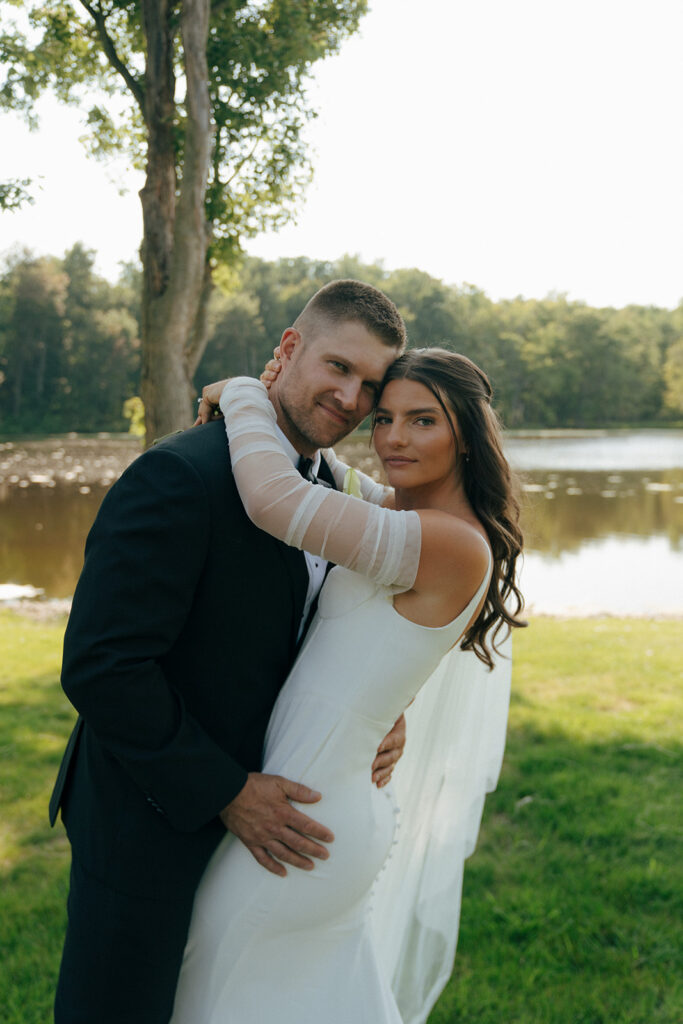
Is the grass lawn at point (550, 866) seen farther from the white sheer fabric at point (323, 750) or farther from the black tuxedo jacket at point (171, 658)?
the black tuxedo jacket at point (171, 658)

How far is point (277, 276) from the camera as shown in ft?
231

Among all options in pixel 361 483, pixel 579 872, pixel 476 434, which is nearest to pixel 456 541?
pixel 476 434

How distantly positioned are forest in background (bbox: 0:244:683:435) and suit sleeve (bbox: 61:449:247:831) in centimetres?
4982

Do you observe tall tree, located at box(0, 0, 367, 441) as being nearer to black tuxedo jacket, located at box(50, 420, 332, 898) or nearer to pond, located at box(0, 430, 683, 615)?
pond, located at box(0, 430, 683, 615)

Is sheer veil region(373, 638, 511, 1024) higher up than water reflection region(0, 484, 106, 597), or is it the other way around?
sheer veil region(373, 638, 511, 1024)

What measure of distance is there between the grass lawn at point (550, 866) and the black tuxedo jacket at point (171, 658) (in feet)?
4.97

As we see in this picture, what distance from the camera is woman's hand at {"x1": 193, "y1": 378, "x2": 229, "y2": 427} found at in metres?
2.45

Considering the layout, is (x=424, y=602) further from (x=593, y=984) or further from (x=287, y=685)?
(x=593, y=984)

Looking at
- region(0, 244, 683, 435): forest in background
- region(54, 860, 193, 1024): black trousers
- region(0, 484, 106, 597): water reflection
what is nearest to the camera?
region(54, 860, 193, 1024): black trousers

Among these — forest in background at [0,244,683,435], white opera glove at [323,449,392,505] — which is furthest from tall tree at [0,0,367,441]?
forest in background at [0,244,683,435]

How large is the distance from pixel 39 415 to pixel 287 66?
58.2m

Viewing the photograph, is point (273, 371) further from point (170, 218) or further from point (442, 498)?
point (170, 218)

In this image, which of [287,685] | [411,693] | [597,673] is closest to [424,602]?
[411,693]

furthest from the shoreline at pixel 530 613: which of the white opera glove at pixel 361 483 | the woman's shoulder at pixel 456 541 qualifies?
the woman's shoulder at pixel 456 541
